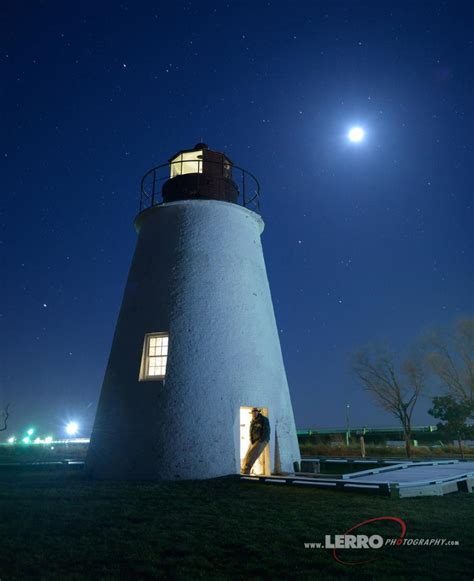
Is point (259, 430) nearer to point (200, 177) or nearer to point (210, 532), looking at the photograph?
point (210, 532)

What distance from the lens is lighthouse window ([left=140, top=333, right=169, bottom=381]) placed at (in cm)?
1287

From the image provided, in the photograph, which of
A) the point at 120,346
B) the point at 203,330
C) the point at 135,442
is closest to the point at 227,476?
the point at 135,442

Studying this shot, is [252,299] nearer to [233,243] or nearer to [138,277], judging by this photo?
[233,243]

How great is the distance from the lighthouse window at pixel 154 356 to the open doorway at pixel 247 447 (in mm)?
2573

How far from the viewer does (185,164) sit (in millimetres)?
15703

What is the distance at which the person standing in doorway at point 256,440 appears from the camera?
39.8 ft

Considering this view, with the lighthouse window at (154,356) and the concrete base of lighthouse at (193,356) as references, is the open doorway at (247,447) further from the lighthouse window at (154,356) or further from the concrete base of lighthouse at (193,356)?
the lighthouse window at (154,356)

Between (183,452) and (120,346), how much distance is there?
3834mm

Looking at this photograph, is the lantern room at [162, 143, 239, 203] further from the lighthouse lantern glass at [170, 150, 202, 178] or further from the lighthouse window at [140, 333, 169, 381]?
the lighthouse window at [140, 333, 169, 381]

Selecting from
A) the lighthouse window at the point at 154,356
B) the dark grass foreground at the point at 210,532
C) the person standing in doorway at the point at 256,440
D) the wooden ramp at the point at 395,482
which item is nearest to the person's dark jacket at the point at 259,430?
the person standing in doorway at the point at 256,440

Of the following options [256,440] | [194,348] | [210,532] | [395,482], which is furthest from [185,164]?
[210,532]

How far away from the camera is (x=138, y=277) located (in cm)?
1434

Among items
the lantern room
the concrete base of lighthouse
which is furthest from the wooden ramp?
the lantern room

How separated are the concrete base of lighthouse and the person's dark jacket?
470 mm
